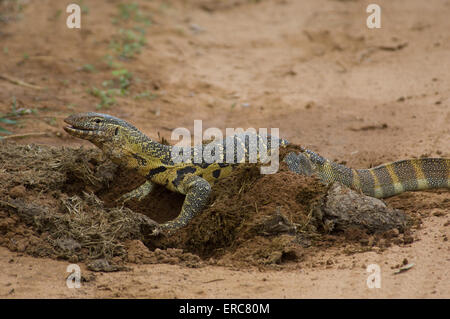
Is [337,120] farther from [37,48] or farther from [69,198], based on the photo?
[37,48]

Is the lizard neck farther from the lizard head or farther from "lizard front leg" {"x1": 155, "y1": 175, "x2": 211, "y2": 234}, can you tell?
"lizard front leg" {"x1": 155, "y1": 175, "x2": 211, "y2": 234}

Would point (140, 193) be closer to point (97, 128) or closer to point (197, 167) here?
point (197, 167)

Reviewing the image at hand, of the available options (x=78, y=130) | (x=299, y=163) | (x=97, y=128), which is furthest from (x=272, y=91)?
(x=78, y=130)

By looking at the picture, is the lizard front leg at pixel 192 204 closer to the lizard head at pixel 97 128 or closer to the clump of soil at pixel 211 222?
the clump of soil at pixel 211 222

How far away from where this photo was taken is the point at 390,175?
7488 mm

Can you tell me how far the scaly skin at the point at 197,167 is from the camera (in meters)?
6.73

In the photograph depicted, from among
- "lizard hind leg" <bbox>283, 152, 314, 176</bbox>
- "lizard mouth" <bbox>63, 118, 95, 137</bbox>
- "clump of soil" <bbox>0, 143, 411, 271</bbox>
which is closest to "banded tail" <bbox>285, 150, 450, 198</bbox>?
"lizard hind leg" <bbox>283, 152, 314, 176</bbox>

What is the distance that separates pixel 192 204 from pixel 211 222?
46cm

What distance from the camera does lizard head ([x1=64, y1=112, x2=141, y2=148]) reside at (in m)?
6.73

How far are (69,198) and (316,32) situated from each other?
10.7 meters

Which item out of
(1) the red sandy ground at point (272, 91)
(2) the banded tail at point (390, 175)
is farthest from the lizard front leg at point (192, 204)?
(2) the banded tail at point (390, 175)

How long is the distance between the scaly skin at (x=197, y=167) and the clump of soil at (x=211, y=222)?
0.26m

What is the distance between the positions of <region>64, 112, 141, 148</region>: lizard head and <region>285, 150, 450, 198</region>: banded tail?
250 centimetres

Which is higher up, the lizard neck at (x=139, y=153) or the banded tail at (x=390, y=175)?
the lizard neck at (x=139, y=153)
